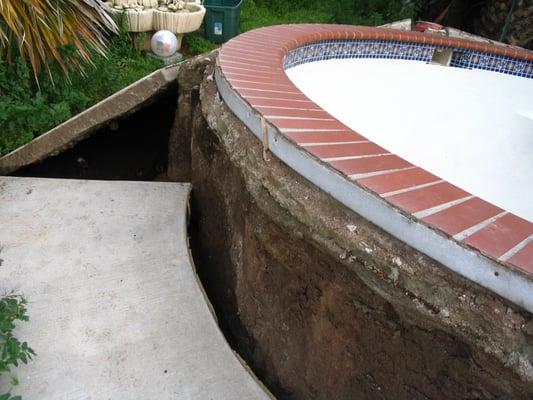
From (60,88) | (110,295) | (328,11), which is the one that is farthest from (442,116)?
(328,11)

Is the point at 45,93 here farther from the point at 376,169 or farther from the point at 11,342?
the point at 376,169

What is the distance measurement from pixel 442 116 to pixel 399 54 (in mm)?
672

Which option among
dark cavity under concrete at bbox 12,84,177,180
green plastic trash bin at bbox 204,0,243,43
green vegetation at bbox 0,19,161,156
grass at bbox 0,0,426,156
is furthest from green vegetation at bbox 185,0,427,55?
dark cavity under concrete at bbox 12,84,177,180

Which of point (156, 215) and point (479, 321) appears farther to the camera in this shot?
point (156, 215)

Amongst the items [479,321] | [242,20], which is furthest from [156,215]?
[242,20]

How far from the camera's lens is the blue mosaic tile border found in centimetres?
312

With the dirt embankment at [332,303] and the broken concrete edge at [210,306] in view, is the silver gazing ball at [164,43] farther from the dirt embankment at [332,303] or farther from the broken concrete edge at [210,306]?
the dirt embankment at [332,303]

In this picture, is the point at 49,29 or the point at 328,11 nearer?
the point at 49,29

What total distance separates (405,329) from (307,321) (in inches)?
16.3

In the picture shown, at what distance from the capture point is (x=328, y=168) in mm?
1439

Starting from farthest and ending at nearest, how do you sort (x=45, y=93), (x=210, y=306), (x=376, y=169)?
(x=45, y=93) < (x=210, y=306) < (x=376, y=169)

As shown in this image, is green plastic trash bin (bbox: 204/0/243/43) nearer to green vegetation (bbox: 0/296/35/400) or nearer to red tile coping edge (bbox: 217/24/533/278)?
red tile coping edge (bbox: 217/24/533/278)

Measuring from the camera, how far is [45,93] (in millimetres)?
3541

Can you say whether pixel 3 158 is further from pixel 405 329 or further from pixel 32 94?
pixel 405 329
